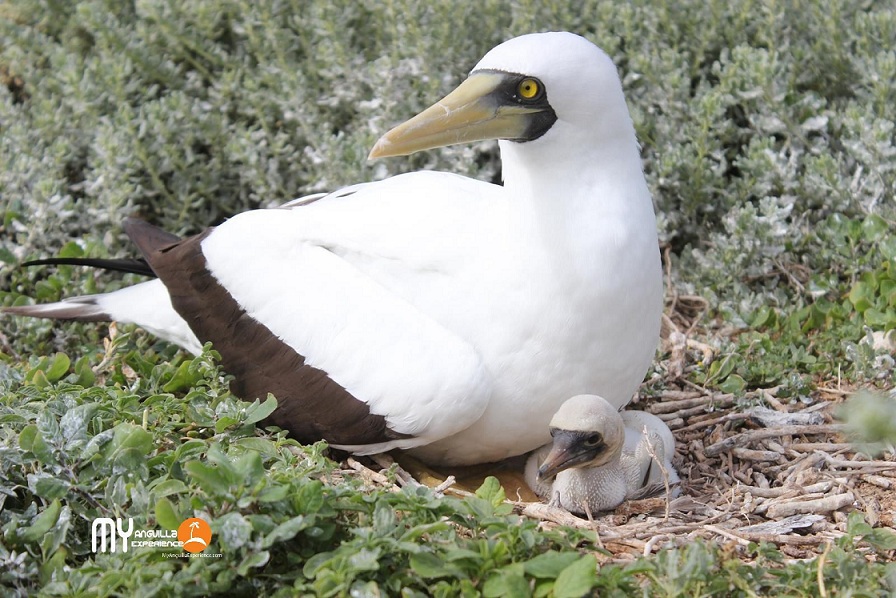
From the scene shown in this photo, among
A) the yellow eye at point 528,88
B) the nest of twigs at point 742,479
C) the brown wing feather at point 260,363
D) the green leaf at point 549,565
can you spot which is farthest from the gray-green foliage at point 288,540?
the yellow eye at point 528,88

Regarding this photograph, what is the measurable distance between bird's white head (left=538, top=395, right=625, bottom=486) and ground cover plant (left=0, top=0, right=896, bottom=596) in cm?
19

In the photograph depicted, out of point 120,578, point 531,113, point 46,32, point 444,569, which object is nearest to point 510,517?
point 444,569

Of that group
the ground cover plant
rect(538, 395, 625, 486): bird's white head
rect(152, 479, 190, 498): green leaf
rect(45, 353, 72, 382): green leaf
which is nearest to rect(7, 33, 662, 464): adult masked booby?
rect(538, 395, 625, 486): bird's white head

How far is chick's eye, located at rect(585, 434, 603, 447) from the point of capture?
350 cm

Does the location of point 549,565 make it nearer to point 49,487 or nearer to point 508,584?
point 508,584

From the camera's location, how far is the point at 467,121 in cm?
345

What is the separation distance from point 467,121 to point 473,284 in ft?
1.74

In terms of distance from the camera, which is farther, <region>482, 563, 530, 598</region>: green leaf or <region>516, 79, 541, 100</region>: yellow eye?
<region>516, 79, 541, 100</region>: yellow eye

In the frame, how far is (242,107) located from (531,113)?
291cm

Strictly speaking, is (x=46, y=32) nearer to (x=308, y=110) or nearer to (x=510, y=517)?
(x=308, y=110)

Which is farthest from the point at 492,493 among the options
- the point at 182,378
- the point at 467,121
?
the point at 182,378

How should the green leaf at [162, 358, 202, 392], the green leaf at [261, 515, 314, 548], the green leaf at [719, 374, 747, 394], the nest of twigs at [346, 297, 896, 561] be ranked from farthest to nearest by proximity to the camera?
the green leaf at [719, 374, 747, 394] < the green leaf at [162, 358, 202, 392] < the nest of twigs at [346, 297, 896, 561] < the green leaf at [261, 515, 314, 548]

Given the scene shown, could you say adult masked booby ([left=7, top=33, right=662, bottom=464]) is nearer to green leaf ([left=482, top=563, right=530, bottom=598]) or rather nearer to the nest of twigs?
the nest of twigs

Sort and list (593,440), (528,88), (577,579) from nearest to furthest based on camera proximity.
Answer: (577,579) < (528,88) < (593,440)
